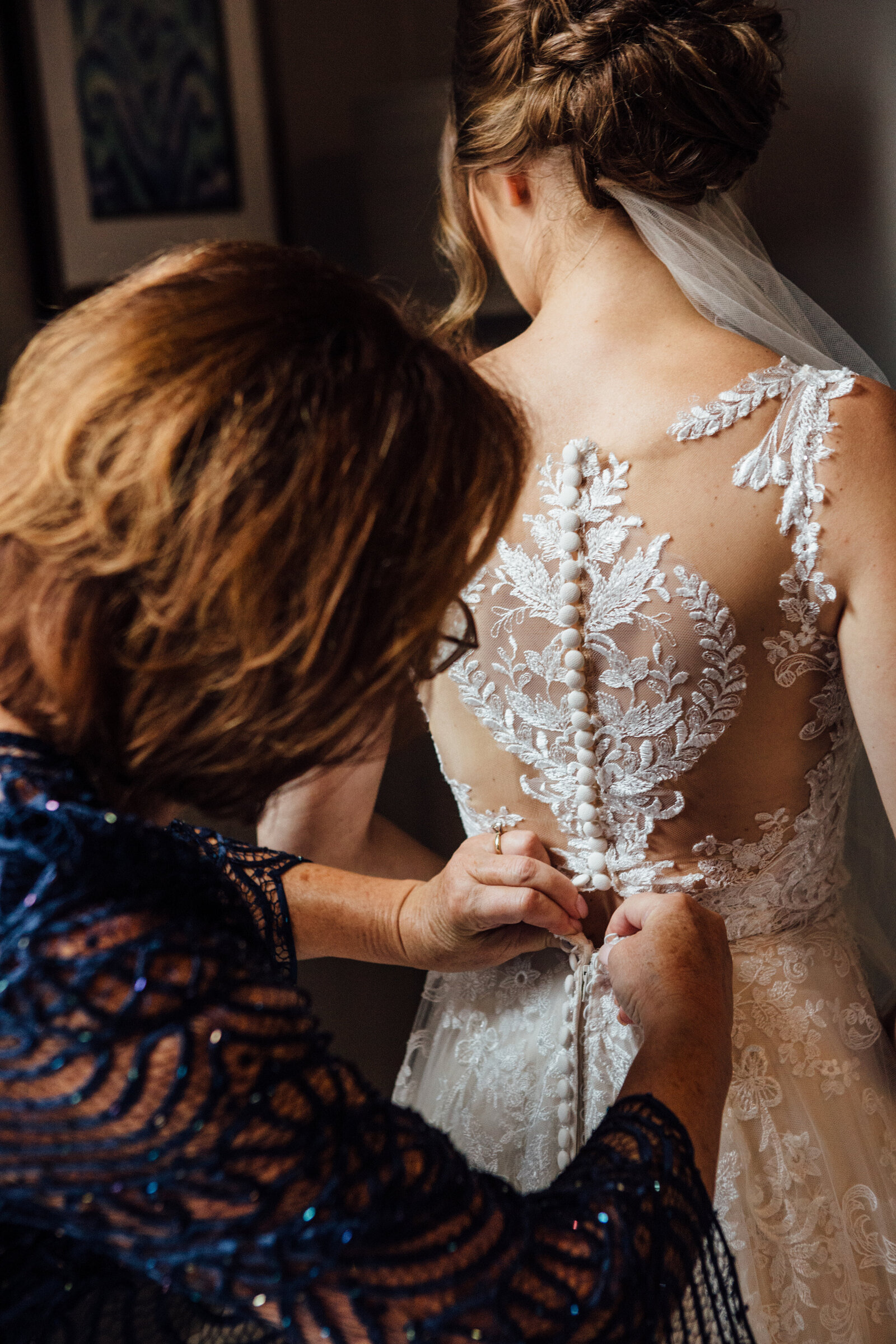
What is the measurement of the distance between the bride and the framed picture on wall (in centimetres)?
108

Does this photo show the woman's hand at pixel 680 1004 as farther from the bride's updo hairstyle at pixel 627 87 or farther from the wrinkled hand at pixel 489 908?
the bride's updo hairstyle at pixel 627 87

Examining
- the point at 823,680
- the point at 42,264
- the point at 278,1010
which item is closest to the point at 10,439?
the point at 278,1010

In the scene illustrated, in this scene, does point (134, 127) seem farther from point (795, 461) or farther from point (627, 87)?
point (795, 461)

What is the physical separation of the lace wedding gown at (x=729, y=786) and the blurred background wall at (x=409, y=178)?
0.66 meters

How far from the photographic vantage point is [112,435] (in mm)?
494

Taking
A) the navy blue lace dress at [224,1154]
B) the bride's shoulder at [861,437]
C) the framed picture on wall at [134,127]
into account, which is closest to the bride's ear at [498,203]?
the bride's shoulder at [861,437]

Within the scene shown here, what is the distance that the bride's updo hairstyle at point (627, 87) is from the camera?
84cm

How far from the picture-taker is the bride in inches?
→ 33.2

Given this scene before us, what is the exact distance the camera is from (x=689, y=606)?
86cm

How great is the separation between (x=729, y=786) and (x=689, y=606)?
0.55 ft

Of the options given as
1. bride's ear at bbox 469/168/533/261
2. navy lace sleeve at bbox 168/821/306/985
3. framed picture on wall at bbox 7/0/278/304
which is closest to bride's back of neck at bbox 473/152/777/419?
bride's ear at bbox 469/168/533/261

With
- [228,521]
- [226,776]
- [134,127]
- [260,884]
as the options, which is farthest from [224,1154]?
[134,127]

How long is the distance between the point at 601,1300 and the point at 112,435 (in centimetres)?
47

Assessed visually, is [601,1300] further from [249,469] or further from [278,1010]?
[249,469]
